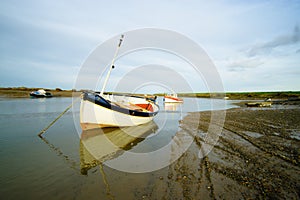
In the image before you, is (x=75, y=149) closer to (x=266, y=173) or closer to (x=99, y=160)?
(x=99, y=160)

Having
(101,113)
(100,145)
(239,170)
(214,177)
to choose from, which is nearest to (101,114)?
(101,113)

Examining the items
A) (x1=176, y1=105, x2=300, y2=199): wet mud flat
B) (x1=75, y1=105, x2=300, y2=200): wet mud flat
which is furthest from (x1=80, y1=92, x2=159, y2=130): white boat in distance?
(x1=176, y1=105, x2=300, y2=199): wet mud flat

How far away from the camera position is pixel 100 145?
8.71 m

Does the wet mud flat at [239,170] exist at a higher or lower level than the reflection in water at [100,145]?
higher

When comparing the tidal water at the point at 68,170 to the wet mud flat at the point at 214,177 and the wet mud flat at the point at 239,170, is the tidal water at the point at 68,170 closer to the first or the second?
the wet mud flat at the point at 214,177

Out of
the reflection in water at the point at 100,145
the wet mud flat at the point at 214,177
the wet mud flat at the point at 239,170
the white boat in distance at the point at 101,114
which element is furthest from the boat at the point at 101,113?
the wet mud flat at the point at 239,170

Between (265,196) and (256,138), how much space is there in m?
6.13

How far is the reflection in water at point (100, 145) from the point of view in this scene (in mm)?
6698

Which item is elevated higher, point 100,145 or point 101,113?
point 101,113

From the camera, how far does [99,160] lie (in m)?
6.77

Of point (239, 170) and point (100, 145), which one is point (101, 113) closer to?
point (100, 145)

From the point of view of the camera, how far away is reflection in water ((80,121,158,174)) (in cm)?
670

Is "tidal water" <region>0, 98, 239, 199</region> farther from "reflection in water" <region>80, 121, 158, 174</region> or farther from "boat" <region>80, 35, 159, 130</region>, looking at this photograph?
"boat" <region>80, 35, 159, 130</region>

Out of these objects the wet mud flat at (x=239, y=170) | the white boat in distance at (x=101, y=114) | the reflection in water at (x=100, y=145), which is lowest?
the reflection in water at (x=100, y=145)
